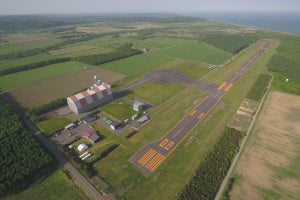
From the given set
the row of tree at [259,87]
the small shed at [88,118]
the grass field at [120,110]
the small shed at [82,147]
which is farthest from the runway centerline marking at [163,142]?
the row of tree at [259,87]

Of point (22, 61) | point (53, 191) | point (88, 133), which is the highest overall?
point (88, 133)

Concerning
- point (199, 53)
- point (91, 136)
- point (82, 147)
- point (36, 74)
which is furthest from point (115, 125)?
point (199, 53)

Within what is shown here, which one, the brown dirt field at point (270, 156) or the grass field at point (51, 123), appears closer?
the brown dirt field at point (270, 156)

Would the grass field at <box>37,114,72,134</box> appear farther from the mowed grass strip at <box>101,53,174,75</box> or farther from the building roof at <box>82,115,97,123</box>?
the mowed grass strip at <box>101,53,174,75</box>

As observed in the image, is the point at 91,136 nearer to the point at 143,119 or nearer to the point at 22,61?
the point at 143,119

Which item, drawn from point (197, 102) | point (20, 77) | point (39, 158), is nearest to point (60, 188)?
point (39, 158)

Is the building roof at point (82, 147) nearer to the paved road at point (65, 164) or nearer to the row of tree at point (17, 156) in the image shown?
the paved road at point (65, 164)
